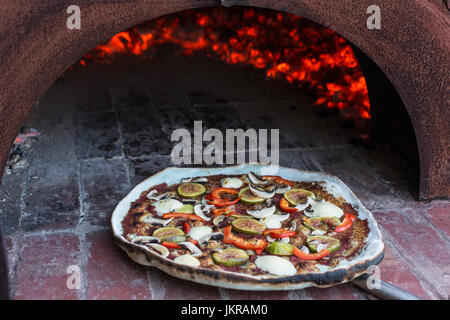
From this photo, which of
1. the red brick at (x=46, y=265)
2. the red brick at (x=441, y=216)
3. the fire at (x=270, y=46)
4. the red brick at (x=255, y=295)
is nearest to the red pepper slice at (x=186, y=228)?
the red brick at (x=255, y=295)

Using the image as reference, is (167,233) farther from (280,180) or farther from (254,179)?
(280,180)

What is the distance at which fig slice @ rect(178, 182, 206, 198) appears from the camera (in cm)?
364

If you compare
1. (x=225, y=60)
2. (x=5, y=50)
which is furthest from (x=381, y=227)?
(x=225, y=60)

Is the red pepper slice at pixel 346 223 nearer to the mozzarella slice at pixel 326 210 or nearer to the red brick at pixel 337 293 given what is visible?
the mozzarella slice at pixel 326 210

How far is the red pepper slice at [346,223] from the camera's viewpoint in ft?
10.8

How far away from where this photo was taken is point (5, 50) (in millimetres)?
3100

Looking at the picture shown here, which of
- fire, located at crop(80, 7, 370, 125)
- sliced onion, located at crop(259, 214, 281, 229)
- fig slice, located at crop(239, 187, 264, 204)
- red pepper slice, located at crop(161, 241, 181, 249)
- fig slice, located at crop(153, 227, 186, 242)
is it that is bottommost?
red pepper slice, located at crop(161, 241, 181, 249)

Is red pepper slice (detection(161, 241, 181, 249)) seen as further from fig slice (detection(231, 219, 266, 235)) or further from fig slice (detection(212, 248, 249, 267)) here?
fig slice (detection(231, 219, 266, 235))

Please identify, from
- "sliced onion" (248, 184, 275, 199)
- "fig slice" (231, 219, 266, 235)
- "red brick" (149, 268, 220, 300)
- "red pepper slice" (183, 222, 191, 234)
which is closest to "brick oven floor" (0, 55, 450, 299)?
"red brick" (149, 268, 220, 300)

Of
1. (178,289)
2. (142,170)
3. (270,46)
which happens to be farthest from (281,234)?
(270,46)

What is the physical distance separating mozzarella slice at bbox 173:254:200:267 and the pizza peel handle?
95 centimetres

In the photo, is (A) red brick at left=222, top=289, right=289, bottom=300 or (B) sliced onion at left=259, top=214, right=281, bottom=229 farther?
(B) sliced onion at left=259, top=214, right=281, bottom=229

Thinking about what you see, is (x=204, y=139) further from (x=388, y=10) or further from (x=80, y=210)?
(x=388, y=10)

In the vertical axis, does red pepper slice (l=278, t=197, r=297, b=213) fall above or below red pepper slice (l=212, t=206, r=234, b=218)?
above
